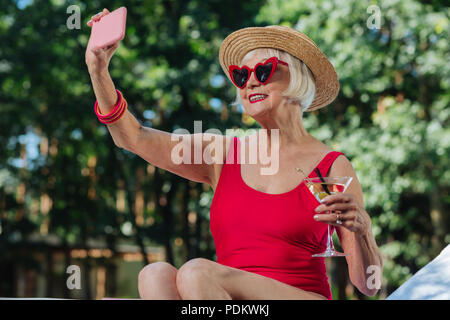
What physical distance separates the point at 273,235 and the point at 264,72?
74 cm

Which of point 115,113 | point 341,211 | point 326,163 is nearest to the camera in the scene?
point 341,211

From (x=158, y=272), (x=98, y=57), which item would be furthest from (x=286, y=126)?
(x=158, y=272)

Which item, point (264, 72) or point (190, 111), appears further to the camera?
point (190, 111)

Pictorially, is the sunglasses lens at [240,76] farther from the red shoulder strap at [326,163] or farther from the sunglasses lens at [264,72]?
the red shoulder strap at [326,163]

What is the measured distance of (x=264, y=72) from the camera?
2635mm

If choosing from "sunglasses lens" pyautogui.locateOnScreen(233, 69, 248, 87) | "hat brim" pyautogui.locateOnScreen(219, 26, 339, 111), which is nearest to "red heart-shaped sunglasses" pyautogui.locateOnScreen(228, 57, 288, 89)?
"sunglasses lens" pyautogui.locateOnScreen(233, 69, 248, 87)

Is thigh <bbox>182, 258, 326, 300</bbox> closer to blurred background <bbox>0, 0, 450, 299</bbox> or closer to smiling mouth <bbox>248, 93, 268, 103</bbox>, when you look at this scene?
smiling mouth <bbox>248, 93, 268, 103</bbox>

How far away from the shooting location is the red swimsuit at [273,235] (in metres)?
2.35

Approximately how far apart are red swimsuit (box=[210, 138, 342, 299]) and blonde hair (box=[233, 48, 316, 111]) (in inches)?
18.2

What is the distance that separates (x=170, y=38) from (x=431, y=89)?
233 inches

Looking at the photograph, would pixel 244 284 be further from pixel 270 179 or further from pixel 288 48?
pixel 288 48

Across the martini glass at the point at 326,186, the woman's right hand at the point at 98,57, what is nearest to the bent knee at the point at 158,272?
the martini glass at the point at 326,186

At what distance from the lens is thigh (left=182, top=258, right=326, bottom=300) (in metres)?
1.87
